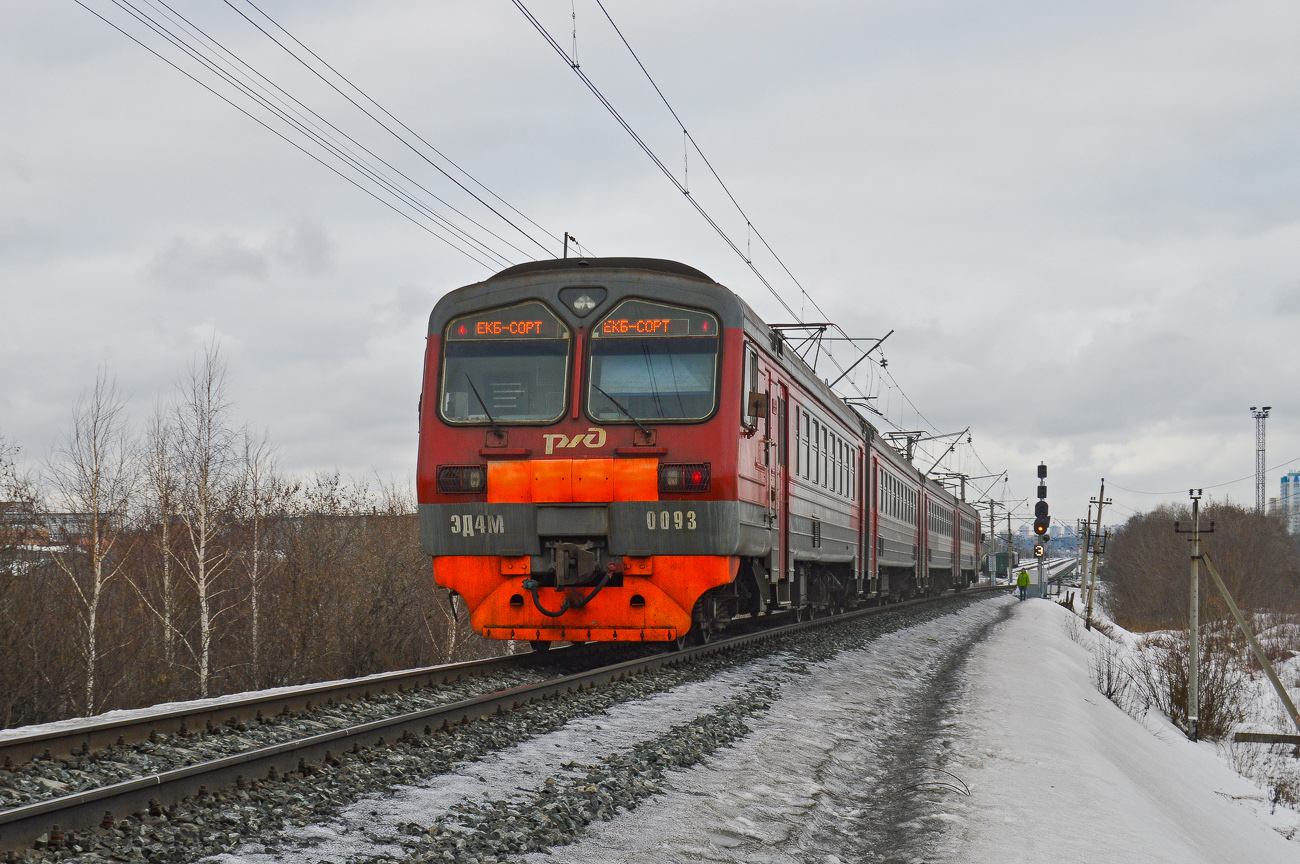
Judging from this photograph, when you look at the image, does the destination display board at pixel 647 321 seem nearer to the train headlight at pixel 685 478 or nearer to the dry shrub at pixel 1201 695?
the train headlight at pixel 685 478

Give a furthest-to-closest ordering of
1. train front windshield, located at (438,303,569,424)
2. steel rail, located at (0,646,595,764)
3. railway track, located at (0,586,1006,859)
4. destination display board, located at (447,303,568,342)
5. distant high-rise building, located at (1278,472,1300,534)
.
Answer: distant high-rise building, located at (1278,472,1300,534)
destination display board, located at (447,303,568,342)
train front windshield, located at (438,303,569,424)
steel rail, located at (0,646,595,764)
railway track, located at (0,586,1006,859)

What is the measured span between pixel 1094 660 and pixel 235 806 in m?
25.3

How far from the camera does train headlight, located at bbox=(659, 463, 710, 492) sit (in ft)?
31.9

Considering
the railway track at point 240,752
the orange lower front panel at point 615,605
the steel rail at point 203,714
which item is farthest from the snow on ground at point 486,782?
the steel rail at point 203,714

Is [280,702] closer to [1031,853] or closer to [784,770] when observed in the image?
[784,770]

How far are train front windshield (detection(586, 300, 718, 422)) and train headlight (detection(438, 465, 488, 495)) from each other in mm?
1186

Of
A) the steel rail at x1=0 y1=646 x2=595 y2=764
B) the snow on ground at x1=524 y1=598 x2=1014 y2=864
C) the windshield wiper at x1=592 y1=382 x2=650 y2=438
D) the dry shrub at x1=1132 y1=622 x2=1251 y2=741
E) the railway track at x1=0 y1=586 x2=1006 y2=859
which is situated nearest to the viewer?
the railway track at x1=0 y1=586 x2=1006 y2=859

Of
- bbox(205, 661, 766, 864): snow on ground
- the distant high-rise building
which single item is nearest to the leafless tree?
the distant high-rise building

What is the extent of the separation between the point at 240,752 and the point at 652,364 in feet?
17.7

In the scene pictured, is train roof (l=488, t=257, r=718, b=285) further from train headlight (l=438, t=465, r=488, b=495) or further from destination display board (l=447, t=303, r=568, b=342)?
train headlight (l=438, t=465, r=488, b=495)

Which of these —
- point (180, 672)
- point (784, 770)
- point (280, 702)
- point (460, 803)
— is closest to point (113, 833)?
point (460, 803)

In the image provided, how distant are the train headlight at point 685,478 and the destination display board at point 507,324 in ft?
5.90

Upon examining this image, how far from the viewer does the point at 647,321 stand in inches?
400

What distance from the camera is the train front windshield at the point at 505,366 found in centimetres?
1016
